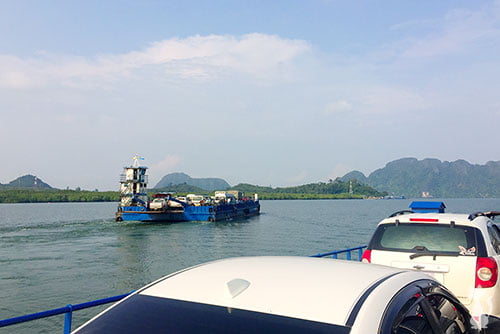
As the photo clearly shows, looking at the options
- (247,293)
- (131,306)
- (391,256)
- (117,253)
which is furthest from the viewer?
(117,253)

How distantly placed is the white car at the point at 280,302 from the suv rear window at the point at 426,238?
3.19m

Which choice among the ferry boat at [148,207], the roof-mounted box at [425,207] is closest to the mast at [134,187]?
the ferry boat at [148,207]

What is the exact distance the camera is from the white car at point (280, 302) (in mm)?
2125

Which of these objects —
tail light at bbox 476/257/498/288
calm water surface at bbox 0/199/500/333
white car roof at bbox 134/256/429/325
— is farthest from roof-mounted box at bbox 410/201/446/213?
calm water surface at bbox 0/199/500/333

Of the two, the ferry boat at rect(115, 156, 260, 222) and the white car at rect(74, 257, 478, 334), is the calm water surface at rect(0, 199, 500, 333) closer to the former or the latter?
the ferry boat at rect(115, 156, 260, 222)

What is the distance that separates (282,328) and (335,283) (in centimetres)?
51

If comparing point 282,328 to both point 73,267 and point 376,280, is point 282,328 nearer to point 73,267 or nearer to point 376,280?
point 376,280

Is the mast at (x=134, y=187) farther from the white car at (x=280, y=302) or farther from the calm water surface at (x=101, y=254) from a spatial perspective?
the white car at (x=280, y=302)

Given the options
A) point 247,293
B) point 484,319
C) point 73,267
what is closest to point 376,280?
point 247,293

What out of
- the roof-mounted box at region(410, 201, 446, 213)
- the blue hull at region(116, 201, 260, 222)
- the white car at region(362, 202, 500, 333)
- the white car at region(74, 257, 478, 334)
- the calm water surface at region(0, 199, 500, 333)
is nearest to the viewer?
the white car at region(74, 257, 478, 334)

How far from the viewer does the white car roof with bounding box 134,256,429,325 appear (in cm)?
220

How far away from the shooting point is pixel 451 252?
5.76m

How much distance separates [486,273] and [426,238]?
2.76 ft

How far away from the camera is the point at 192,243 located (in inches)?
1630
